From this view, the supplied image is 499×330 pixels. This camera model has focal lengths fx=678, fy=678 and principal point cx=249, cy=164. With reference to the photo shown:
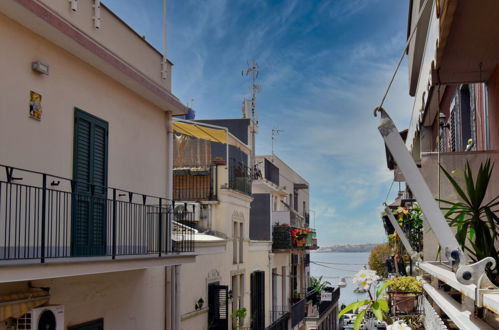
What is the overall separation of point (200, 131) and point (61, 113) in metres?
9.83

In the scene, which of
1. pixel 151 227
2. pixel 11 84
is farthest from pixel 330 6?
pixel 11 84

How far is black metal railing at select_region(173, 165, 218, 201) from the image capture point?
806 inches

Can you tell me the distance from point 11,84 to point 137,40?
442 centimetres

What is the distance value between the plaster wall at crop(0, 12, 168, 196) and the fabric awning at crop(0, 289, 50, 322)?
5.63 feet

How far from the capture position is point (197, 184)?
20625 millimetres

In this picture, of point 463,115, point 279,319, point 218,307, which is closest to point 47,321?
point 463,115

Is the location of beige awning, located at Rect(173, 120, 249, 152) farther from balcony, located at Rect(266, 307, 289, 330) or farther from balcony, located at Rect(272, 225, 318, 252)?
balcony, located at Rect(272, 225, 318, 252)

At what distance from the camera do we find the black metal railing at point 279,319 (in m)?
26.9

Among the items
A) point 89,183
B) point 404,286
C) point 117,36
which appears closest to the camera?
point 404,286

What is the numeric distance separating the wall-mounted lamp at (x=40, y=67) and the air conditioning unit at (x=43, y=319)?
3.29m

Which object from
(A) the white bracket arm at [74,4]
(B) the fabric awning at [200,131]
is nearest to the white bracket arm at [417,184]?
(A) the white bracket arm at [74,4]

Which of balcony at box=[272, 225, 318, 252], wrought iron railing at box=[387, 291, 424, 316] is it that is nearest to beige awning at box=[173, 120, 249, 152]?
balcony at box=[272, 225, 318, 252]

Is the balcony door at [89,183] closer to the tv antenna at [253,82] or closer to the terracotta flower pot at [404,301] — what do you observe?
the terracotta flower pot at [404,301]

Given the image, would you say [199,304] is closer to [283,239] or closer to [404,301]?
[404,301]
